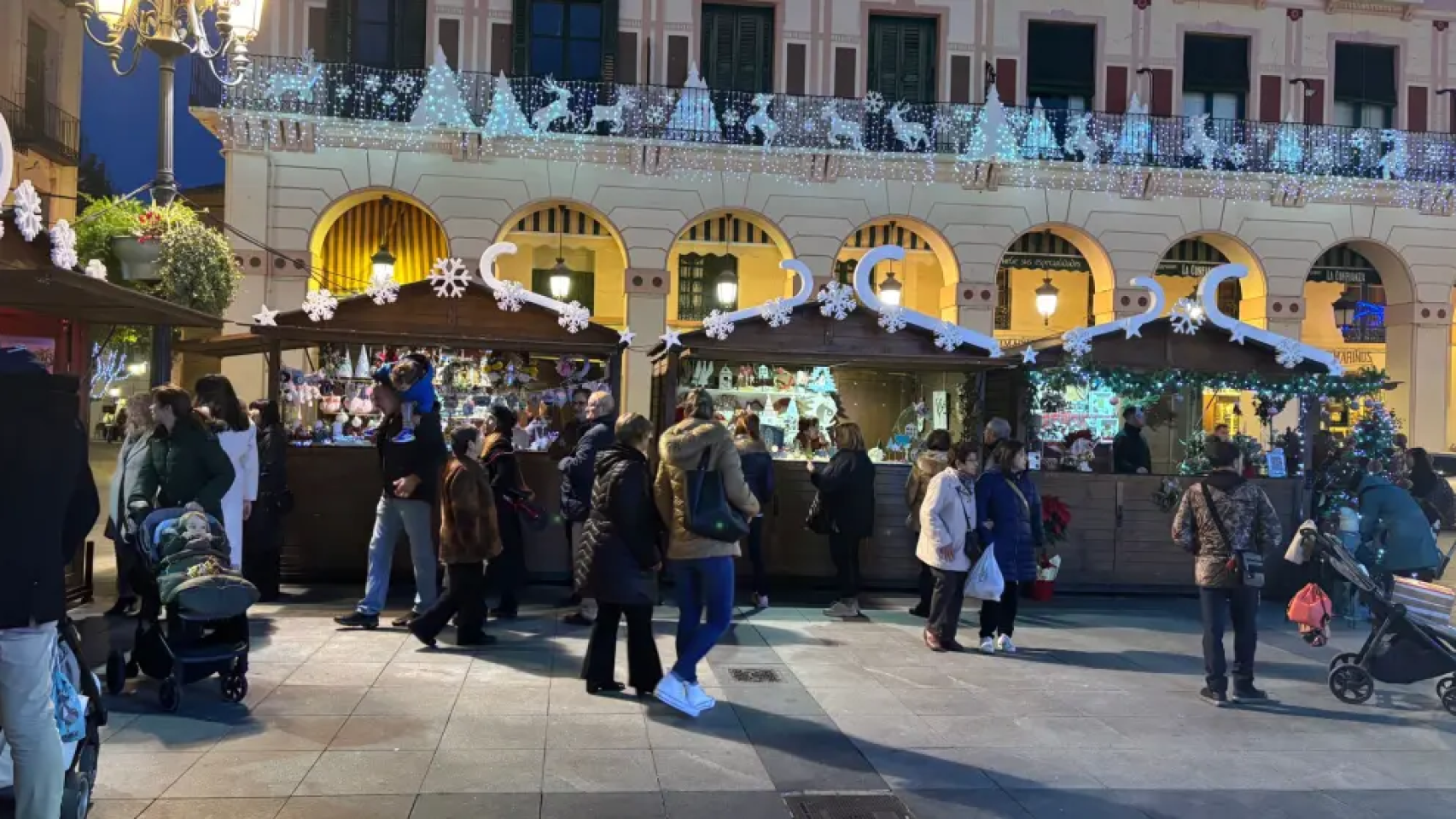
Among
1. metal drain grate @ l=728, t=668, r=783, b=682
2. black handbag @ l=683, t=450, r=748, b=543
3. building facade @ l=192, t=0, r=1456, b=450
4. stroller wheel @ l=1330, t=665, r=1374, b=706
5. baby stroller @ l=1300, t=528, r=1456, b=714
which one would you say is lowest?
metal drain grate @ l=728, t=668, r=783, b=682

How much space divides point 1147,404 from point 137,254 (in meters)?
10.3

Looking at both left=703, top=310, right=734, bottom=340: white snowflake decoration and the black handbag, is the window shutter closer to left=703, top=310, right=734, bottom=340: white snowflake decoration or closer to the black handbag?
left=703, top=310, right=734, bottom=340: white snowflake decoration

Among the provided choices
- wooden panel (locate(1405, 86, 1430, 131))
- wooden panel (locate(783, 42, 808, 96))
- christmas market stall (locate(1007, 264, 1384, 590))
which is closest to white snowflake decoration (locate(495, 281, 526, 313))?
christmas market stall (locate(1007, 264, 1384, 590))

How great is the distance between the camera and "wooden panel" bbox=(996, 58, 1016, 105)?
57.9 ft

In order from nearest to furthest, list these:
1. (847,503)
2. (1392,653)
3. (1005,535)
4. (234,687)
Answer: (234,687) → (1392,653) → (1005,535) → (847,503)

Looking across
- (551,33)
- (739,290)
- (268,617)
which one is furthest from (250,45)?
(268,617)

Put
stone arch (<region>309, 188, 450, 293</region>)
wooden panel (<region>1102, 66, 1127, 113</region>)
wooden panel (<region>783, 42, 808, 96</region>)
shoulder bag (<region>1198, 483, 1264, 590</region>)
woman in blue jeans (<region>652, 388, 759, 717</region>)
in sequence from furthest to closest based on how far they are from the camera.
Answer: wooden panel (<region>1102, 66, 1127, 113</region>) < stone arch (<region>309, 188, 450, 293</region>) < wooden panel (<region>783, 42, 808, 96</region>) < shoulder bag (<region>1198, 483, 1264, 590</region>) < woman in blue jeans (<region>652, 388, 759, 717</region>)

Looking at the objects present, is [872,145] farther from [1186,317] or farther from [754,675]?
[754,675]

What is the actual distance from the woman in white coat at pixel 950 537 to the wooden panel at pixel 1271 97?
13628mm

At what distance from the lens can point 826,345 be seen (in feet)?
35.2

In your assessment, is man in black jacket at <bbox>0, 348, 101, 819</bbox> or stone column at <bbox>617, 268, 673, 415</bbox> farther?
stone column at <bbox>617, 268, 673, 415</bbox>

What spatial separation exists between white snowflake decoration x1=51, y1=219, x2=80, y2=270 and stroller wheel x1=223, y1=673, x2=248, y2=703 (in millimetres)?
2598

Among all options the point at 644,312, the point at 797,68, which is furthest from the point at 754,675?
the point at 797,68

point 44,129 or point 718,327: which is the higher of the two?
point 44,129
